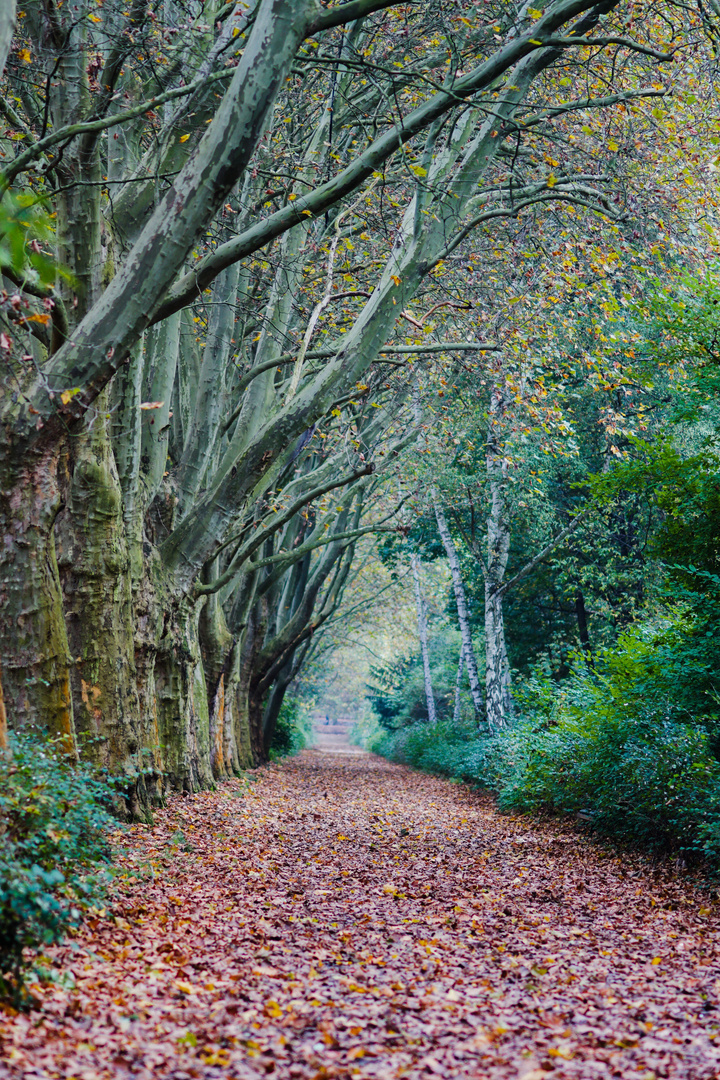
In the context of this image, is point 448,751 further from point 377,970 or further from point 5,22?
point 5,22

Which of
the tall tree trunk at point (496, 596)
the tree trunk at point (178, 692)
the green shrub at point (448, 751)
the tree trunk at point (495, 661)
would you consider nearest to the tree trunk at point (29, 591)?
the tree trunk at point (178, 692)

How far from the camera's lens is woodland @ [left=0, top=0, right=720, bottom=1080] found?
4.45 metres

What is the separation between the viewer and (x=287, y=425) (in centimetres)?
827

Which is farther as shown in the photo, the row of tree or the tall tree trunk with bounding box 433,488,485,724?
the tall tree trunk with bounding box 433,488,485,724

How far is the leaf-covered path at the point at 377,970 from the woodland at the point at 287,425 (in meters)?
0.04

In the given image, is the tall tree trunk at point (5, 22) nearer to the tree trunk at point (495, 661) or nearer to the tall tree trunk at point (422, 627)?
the tree trunk at point (495, 661)

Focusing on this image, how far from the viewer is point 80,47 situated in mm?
6000

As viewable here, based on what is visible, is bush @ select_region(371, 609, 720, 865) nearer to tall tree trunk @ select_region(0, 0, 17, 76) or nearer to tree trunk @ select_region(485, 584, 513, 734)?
tree trunk @ select_region(485, 584, 513, 734)

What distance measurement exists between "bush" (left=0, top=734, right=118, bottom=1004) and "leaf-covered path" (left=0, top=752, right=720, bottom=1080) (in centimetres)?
26

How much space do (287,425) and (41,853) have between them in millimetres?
4894

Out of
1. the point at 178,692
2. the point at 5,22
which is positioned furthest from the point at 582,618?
the point at 5,22

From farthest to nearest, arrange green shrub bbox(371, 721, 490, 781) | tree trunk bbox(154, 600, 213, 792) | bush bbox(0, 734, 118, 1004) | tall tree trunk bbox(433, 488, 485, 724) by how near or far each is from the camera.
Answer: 1. tall tree trunk bbox(433, 488, 485, 724)
2. green shrub bbox(371, 721, 490, 781)
3. tree trunk bbox(154, 600, 213, 792)
4. bush bbox(0, 734, 118, 1004)

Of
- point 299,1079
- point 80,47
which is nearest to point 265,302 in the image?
point 80,47

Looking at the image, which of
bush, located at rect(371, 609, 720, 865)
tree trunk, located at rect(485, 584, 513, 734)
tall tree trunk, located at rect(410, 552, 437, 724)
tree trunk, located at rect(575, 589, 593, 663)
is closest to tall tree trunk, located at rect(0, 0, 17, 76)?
bush, located at rect(371, 609, 720, 865)
